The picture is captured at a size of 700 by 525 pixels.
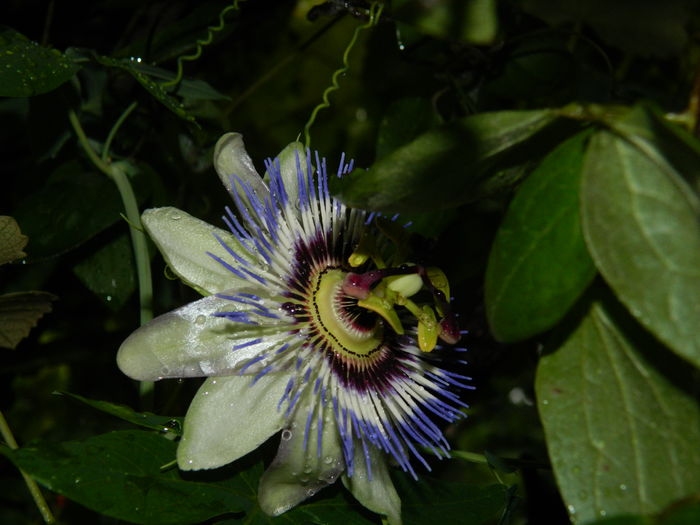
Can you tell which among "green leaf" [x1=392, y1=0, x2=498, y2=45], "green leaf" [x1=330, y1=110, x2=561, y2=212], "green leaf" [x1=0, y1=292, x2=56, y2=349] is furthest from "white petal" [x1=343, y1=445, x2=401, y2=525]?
"green leaf" [x1=392, y1=0, x2=498, y2=45]

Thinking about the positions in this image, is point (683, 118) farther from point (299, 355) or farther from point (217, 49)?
point (217, 49)

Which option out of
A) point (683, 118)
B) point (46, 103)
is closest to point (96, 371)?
point (46, 103)

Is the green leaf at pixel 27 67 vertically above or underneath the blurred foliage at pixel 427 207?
above

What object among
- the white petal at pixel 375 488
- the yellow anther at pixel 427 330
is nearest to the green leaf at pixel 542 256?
the yellow anther at pixel 427 330

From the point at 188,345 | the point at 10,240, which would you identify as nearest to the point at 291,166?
the point at 188,345

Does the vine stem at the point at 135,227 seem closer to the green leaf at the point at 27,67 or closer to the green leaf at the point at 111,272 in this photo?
the green leaf at the point at 111,272

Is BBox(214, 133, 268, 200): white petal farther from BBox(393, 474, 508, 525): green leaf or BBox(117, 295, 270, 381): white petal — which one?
BBox(393, 474, 508, 525): green leaf
